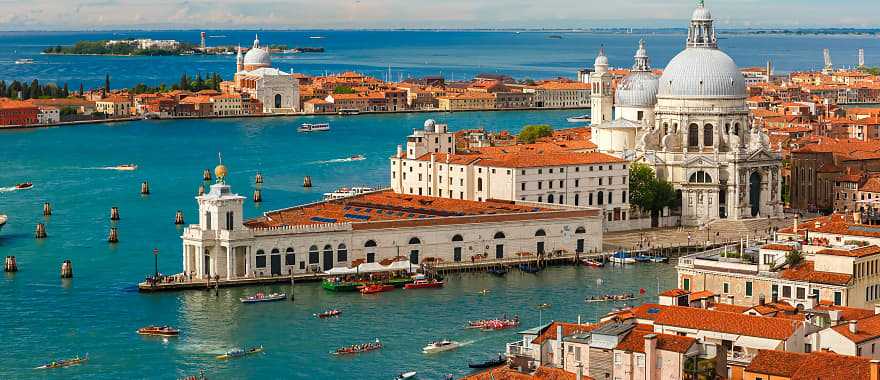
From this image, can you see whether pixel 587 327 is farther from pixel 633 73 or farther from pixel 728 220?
pixel 633 73

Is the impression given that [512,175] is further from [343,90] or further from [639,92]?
[343,90]

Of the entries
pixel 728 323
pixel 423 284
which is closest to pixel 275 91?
pixel 423 284

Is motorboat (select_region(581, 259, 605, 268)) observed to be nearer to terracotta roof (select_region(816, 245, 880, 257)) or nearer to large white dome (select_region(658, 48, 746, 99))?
large white dome (select_region(658, 48, 746, 99))

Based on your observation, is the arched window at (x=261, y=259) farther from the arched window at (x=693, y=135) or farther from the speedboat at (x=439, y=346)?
the arched window at (x=693, y=135)

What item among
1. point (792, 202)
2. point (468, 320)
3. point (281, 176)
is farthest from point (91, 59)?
point (468, 320)

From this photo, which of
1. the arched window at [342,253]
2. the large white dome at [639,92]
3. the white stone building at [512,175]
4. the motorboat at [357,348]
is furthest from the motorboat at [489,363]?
the large white dome at [639,92]
